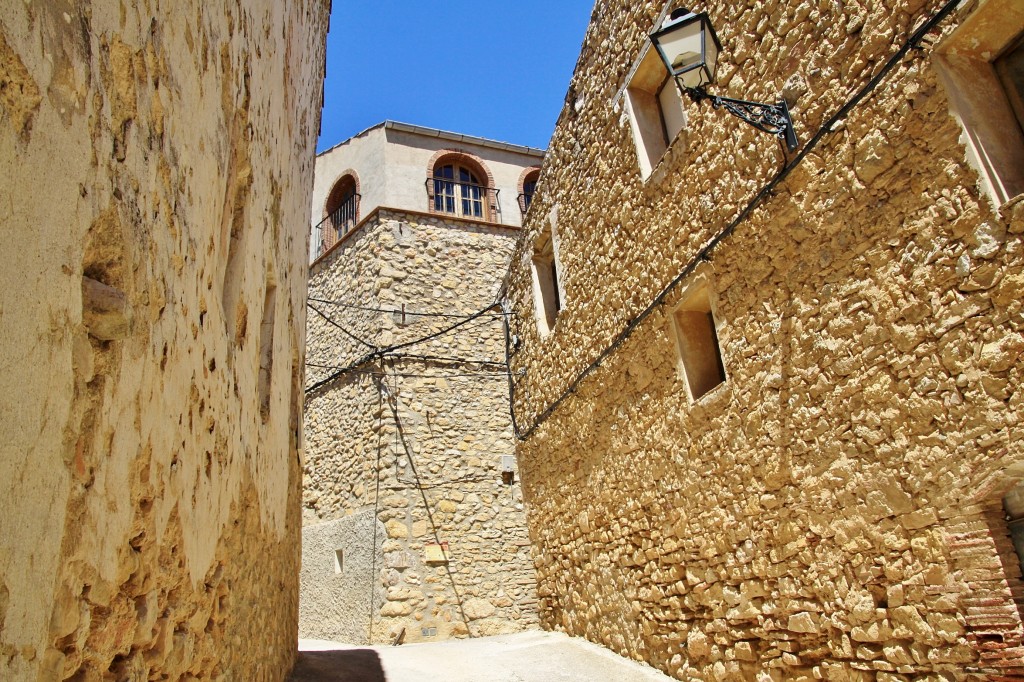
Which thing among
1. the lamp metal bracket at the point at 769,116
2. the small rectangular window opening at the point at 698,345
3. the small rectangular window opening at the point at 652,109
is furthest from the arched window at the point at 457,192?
the lamp metal bracket at the point at 769,116

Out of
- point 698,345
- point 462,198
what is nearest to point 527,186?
point 462,198

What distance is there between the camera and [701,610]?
5.00 metres

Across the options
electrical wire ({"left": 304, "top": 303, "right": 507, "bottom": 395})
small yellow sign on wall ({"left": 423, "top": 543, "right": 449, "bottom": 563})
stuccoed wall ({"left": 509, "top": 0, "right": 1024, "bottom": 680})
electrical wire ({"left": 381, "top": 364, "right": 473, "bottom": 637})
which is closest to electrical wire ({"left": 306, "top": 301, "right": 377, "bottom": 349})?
electrical wire ({"left": 304, "top": 303, "right": 507, "bottom": 395})

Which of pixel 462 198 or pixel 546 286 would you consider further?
pixel 462 198

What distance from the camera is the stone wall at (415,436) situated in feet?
33.0

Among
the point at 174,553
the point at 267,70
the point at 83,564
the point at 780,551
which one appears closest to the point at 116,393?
the point at 83,564

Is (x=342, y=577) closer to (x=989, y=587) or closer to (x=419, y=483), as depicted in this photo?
(x=419, y=483)

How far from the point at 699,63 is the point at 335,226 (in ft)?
35.4

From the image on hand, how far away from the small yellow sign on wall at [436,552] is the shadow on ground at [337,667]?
2060 mm

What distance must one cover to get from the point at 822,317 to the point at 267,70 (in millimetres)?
3369

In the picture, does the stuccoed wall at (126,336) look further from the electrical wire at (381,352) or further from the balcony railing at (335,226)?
the balcony railing at (335,226)

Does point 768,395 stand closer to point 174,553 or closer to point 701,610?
point 701,610

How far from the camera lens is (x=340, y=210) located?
1411 cm

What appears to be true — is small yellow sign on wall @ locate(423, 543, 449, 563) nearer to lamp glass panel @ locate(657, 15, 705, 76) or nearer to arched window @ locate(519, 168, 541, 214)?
arched window @ locate(519, 168, 541, 214)
